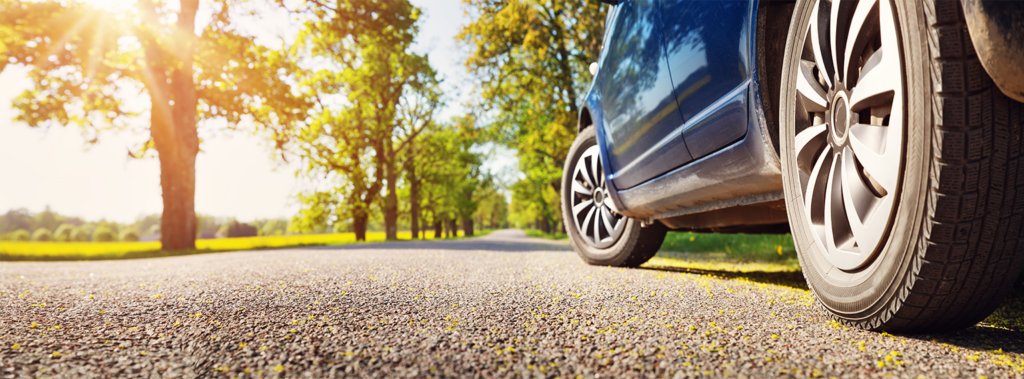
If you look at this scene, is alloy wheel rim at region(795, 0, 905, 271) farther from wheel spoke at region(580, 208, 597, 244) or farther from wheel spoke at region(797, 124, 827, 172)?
wheel spoke at region(580, 208, 597, 244)

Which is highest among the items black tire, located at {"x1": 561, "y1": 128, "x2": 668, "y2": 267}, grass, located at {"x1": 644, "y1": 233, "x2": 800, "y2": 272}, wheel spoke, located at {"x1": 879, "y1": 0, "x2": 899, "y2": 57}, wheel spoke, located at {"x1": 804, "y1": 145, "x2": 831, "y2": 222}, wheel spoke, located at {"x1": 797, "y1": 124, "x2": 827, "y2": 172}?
wheel spoke, located at {"x1": 879, "y1": 0, "x2": 899, "y2": 57}

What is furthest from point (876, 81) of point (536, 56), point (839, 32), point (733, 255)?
point (536, 56)

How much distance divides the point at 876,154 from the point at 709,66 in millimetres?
882

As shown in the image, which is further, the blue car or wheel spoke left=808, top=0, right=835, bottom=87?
wheel spoke left=808, top=0, right=835, bottom=87

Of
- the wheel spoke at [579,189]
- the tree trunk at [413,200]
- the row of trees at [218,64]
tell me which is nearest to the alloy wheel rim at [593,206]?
the wheel spoke at [579,189]

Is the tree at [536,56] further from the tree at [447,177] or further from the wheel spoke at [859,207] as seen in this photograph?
the wheel spoke at [859,207]

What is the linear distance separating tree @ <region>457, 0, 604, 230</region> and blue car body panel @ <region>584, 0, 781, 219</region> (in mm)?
8413

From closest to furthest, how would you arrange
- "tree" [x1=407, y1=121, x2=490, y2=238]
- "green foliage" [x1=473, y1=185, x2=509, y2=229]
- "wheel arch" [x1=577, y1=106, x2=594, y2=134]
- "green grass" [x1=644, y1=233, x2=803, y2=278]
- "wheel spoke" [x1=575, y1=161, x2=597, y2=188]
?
"green grass" [x1=644, y1=233, x2=803, y2=278]
"wheel spoke" [x1=575, y1=161, x2=597, y2=188]
"wheel arch" [x1=577, y1=106, x2=594, y2=134]
"tree" [x1=407, y1=121, x2=490, y2=238]
"green foliage" [x1=473, y1=185, x2=509, y2=229]

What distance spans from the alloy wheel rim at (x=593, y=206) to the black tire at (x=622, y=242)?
1.5 inches

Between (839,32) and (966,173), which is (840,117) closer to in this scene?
(839,32)

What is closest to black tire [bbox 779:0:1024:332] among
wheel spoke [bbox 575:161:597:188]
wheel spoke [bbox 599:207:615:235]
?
wheel spoke [bbox 599:207:615:235]

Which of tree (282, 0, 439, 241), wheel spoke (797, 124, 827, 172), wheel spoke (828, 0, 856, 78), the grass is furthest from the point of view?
tree (282, 0, 439, 241)

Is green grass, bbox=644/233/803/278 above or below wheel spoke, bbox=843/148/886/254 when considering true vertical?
below

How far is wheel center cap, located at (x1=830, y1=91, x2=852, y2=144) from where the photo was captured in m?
1.41
